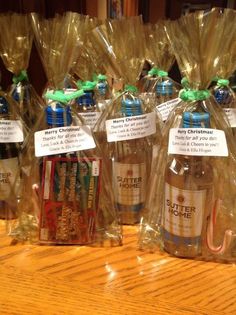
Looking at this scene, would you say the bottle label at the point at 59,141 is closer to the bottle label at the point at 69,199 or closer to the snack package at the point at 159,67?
the bottle label at the point at 69,199

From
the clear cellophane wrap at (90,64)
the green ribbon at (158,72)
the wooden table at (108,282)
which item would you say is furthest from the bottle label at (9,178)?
the green ribbon at (158,72)

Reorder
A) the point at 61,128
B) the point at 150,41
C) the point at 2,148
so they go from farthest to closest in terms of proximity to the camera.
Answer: the point at 150,41
the point at 2,148
the point at 61,128

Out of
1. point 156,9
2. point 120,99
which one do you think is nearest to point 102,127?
point 120,99

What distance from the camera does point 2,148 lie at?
757 millimetres

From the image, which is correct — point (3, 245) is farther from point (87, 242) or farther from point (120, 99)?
point (120, 99)

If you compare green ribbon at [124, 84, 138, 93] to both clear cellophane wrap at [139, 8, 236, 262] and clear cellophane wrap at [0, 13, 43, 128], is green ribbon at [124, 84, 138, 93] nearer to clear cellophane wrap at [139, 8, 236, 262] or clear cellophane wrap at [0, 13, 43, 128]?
clear cellophane wrap at [139, 8, 236, 262]

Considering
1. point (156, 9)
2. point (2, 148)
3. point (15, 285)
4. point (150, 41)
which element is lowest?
point (15, 285)

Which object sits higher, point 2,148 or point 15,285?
point 2,148

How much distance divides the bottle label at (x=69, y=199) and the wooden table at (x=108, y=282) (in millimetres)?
28

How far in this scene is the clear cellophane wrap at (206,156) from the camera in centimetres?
58

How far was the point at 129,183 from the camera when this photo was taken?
74 centimetres

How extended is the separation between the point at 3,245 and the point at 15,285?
0.12 metres

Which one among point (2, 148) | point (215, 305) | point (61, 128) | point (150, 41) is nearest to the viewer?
point (215, 305)

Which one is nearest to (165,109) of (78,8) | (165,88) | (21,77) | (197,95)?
(165,88)
